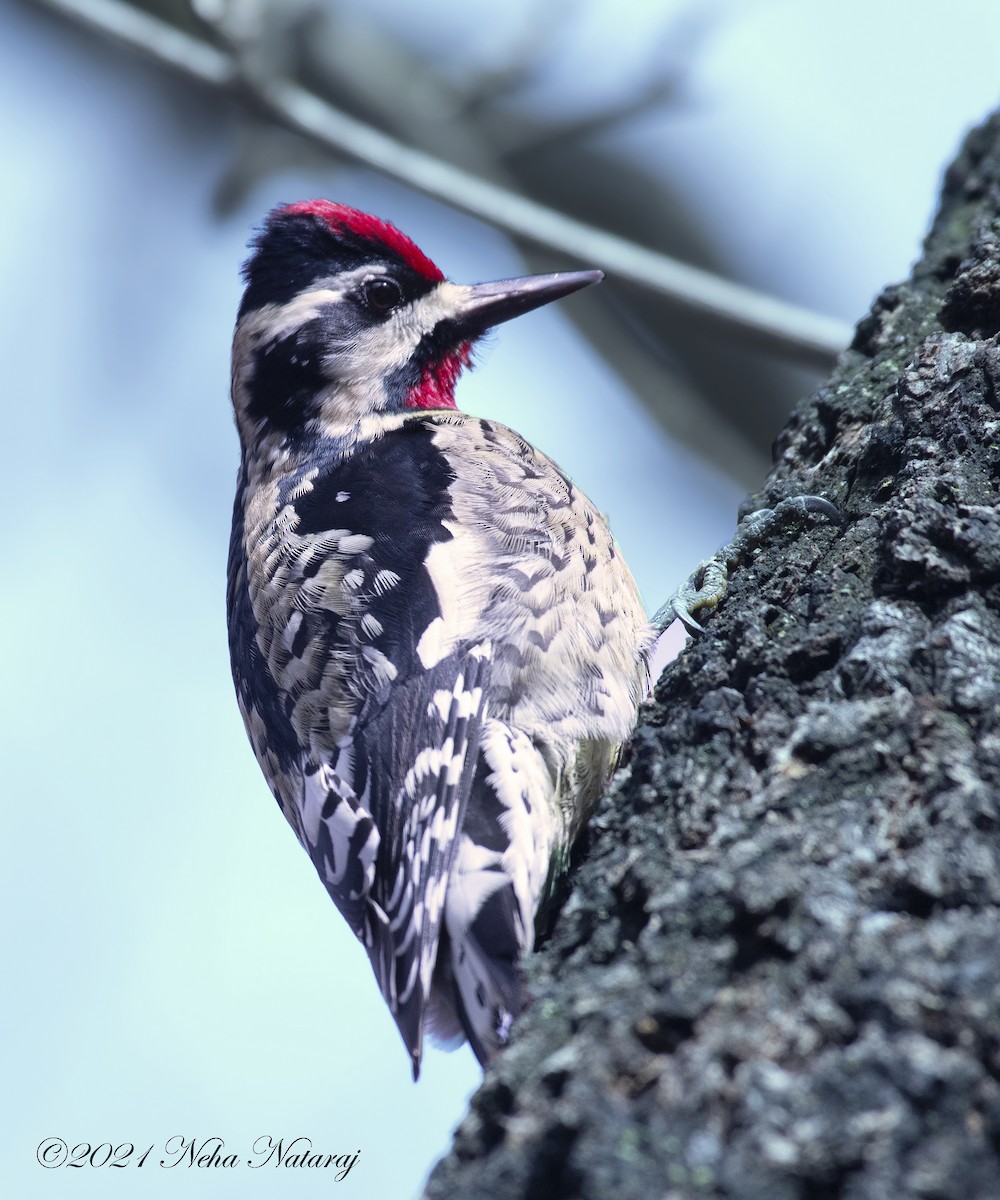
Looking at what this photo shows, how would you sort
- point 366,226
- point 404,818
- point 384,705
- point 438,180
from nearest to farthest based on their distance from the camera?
1. point 404,818
2. point 384,705
3. point 366,226
4. point 438,180

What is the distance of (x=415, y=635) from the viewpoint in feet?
7.47

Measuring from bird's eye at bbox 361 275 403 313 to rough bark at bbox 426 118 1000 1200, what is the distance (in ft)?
5.21

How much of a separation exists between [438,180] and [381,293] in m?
1.02

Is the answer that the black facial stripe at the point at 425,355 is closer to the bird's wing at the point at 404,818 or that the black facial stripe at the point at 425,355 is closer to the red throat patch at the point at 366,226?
the red throat patch at the point at 366,226

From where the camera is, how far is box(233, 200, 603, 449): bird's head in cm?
312

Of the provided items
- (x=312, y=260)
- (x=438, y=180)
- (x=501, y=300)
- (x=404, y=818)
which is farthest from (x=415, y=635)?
(x=438, y=180)

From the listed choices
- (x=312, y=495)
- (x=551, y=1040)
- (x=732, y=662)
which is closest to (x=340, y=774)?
(x=312, y=495)

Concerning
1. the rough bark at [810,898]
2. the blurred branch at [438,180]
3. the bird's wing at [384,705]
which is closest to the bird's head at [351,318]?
the bird's wing at [384,705]

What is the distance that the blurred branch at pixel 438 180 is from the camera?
12.4 ft

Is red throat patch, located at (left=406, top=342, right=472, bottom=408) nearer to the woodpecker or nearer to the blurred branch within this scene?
the woodpecker

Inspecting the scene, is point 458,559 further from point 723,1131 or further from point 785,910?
point 723,1131

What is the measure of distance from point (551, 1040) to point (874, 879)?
359 millimetres

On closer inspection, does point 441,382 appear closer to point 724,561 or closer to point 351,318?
point 351,318

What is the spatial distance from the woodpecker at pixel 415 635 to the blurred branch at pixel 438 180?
2.78 ft
